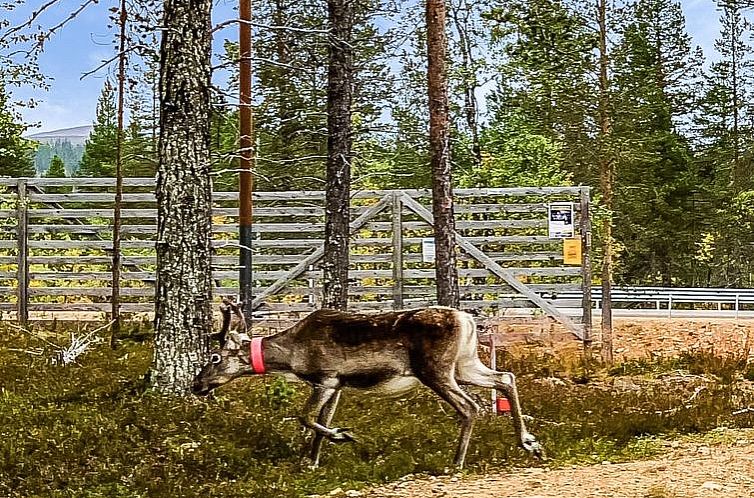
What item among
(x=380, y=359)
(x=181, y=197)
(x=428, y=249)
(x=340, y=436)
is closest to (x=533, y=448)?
(x=380, y=359)

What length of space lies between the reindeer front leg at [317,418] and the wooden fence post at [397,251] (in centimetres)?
758

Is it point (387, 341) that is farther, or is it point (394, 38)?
point (394, 38)

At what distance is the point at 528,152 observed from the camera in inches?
819

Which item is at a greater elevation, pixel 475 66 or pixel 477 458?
pixel 475 66

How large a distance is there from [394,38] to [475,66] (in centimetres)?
206

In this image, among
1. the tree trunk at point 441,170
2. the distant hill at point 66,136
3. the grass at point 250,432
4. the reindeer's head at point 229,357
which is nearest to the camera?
the grass at point 250,432

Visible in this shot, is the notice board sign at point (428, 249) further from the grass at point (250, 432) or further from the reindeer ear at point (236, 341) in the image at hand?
the reindeer ear at point (236, 341)

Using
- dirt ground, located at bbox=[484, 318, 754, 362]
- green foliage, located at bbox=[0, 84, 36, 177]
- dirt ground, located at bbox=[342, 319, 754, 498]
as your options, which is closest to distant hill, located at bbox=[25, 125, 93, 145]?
green foliage, located at bbox=[0, 84, 36, 177]

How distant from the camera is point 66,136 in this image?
3931 centimetres

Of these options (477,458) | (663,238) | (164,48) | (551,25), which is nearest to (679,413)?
(477,458)

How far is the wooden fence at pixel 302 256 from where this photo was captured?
53.2ft

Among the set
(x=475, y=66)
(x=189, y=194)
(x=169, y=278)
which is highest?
(x=475, y=66)

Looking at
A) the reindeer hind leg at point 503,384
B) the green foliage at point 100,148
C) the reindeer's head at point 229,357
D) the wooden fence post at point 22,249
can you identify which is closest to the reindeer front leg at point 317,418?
the reindeer's head at point 229,357

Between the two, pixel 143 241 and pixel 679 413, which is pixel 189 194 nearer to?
pixel 679 413
